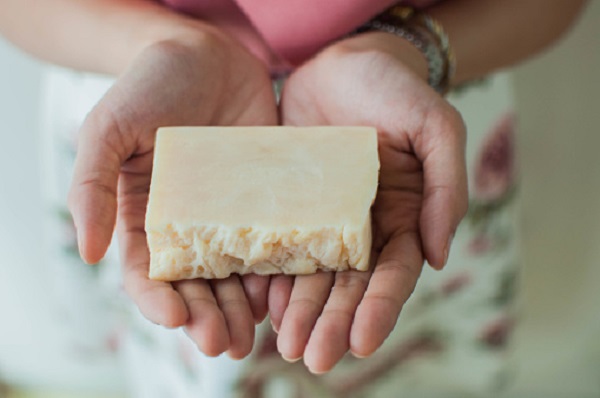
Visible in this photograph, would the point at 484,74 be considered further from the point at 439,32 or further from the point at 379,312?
the point at 379,312

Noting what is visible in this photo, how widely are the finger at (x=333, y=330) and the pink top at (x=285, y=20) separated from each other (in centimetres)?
35

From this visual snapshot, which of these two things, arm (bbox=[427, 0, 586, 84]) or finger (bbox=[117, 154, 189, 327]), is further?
arm (bbox=[427, 0, 586, 84])

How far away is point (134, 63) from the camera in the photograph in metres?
0.82

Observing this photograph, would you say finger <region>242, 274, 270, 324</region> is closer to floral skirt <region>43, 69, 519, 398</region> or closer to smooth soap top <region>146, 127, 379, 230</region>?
smooth soap top <region>146, 127, 379, 230</region>

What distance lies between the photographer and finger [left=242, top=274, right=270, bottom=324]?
70cm

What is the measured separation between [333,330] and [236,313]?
9 cm

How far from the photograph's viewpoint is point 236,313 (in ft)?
2.19

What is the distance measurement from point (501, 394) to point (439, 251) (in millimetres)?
813

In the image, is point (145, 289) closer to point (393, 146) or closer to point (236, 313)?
point (236, 313)

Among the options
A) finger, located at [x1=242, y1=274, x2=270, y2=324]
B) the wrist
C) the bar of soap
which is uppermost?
the wrist

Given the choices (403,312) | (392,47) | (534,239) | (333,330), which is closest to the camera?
(333,330)

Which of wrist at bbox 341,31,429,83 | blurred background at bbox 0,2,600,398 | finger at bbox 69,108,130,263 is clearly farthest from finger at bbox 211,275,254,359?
blurred background at bbox 0,2,600,398

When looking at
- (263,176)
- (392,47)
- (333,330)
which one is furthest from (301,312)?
(392,47)

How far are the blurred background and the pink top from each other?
0.38 meters
